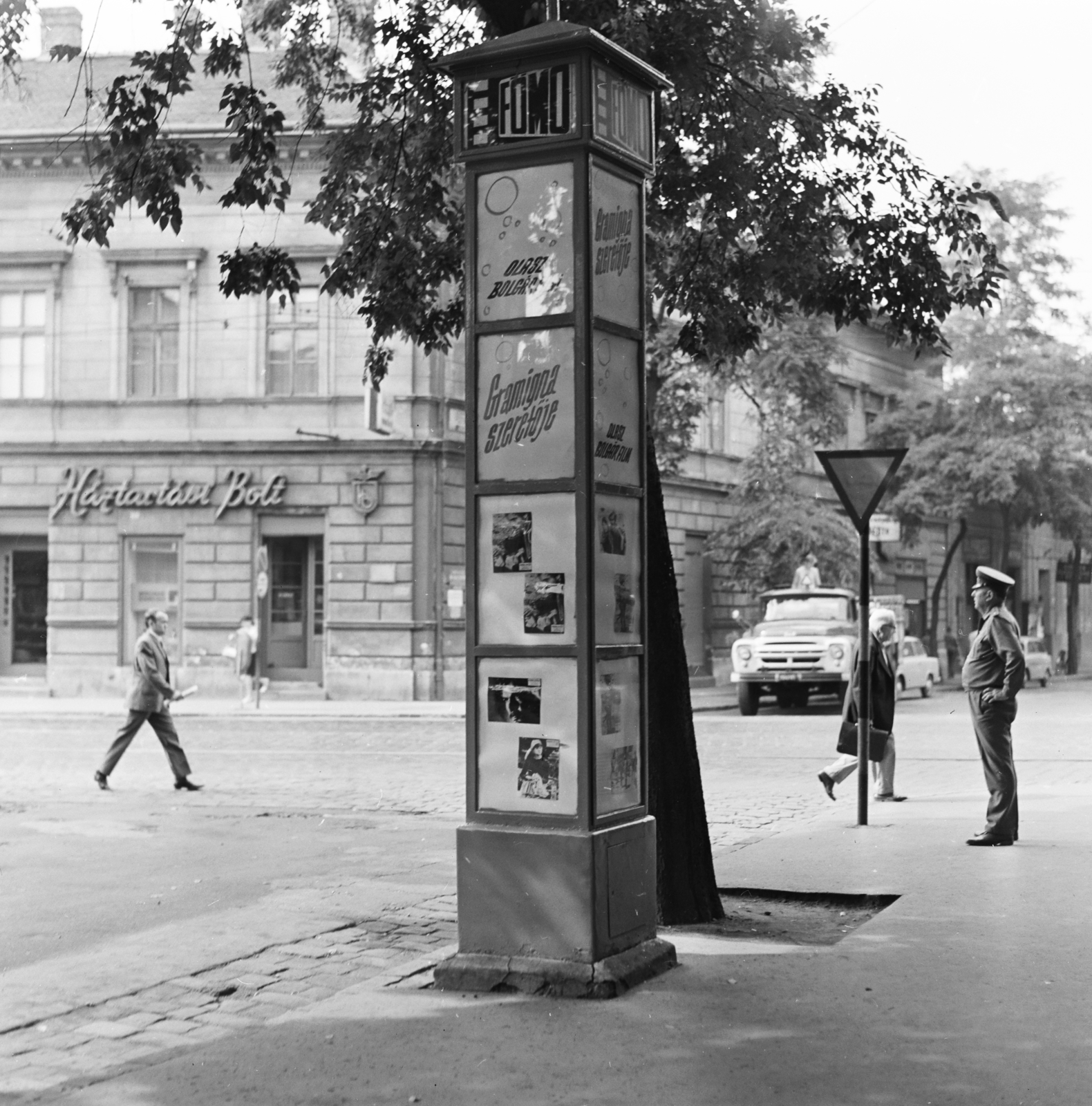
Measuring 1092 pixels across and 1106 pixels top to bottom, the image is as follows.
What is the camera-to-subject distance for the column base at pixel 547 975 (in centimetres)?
618

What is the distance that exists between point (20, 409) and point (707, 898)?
86.4 ft

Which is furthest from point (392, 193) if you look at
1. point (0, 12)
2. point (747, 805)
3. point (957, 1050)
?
point (957, 1050)

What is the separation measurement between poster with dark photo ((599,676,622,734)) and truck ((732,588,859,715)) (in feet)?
68.0

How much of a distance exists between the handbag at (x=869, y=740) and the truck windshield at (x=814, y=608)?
15.7m

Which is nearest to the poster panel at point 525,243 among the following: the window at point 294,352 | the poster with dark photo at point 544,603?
the poster with dark photo at point 544,603

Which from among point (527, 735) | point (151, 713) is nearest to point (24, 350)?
point (151, 713)

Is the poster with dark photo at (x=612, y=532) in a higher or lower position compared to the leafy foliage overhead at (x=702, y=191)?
lower

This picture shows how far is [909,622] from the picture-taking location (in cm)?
4678

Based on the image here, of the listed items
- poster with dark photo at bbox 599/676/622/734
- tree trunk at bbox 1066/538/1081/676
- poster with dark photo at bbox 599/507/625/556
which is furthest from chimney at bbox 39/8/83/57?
tree trunk at bbox 1066/538/1081/676

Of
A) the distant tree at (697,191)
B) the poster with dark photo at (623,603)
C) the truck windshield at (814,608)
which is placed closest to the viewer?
the poster with dark photo at (623,603)

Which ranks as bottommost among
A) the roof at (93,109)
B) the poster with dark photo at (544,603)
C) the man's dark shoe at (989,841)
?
the man's dark shoe at (989,841)

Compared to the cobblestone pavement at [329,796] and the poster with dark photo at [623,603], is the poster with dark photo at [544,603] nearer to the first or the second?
the poster with dark photo at [623,603]

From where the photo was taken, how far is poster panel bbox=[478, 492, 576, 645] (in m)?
6.48

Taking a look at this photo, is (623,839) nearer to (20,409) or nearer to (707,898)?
(707,898)
